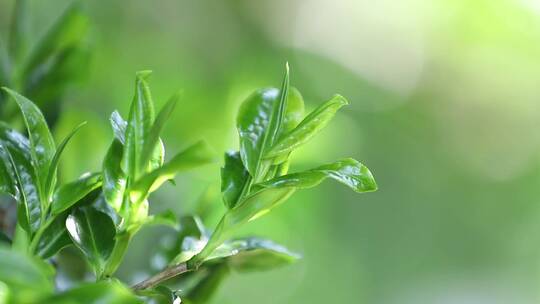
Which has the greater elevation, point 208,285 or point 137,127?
point 137,127

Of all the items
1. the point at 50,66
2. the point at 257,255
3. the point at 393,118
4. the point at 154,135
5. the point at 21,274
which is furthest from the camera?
the point at 393,118

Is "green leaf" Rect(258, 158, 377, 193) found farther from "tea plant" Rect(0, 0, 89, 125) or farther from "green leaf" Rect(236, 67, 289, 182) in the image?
"tea plant" Rect(0, 0, 89, 125)

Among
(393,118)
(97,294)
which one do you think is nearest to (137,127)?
(97,294)

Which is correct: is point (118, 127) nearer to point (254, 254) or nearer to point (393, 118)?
point (254, 254)

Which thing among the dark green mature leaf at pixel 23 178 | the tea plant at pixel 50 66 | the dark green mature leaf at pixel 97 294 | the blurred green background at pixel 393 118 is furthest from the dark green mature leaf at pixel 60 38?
the blurred green background at pixel 393 118

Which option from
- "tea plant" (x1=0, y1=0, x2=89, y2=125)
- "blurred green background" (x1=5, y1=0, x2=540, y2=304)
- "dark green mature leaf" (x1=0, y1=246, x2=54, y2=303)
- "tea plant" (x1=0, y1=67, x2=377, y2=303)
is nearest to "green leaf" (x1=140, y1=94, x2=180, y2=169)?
"tea plant" (x1=0, y1=67, x2=377, y2=303)

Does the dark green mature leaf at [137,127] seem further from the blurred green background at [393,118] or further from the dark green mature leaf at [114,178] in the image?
the blurred green background at [393,118]
